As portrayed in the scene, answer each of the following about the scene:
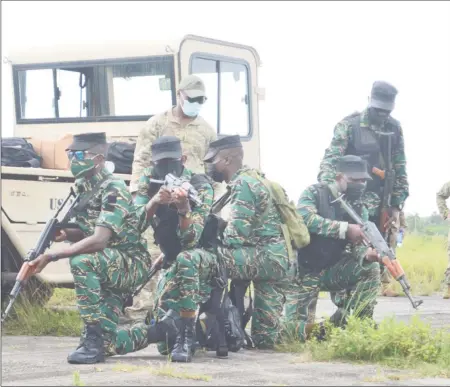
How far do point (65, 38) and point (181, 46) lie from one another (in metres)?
1.47

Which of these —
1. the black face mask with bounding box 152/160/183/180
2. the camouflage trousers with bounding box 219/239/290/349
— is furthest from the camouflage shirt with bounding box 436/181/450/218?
the black face mask with bounding box 152/160/183/180

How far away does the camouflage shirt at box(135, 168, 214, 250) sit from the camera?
26.0 feet

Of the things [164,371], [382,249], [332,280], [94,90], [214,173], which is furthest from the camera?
[94,90]

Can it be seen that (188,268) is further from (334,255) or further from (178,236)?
(334,255)

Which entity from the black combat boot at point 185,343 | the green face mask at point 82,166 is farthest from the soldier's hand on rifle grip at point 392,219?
the green face mask at point 82,166

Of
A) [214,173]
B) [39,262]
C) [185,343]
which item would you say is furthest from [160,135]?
[185,343]

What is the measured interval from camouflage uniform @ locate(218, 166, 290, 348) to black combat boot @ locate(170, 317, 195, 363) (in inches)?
25.2

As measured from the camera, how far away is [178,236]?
8.06 m

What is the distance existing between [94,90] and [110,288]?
182 inches

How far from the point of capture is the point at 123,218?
7.76 m

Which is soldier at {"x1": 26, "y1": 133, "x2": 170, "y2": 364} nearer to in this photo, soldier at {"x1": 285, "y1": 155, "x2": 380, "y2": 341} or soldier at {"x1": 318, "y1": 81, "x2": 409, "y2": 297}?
soldier at {"x1": 285, "y1": 155, "x2": 380, "y2": 341}

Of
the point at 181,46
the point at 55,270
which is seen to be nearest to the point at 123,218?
the point at 55,270

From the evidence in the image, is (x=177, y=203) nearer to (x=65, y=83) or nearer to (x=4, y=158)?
(x=4, y=158)

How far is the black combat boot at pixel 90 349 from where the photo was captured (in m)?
7.57
